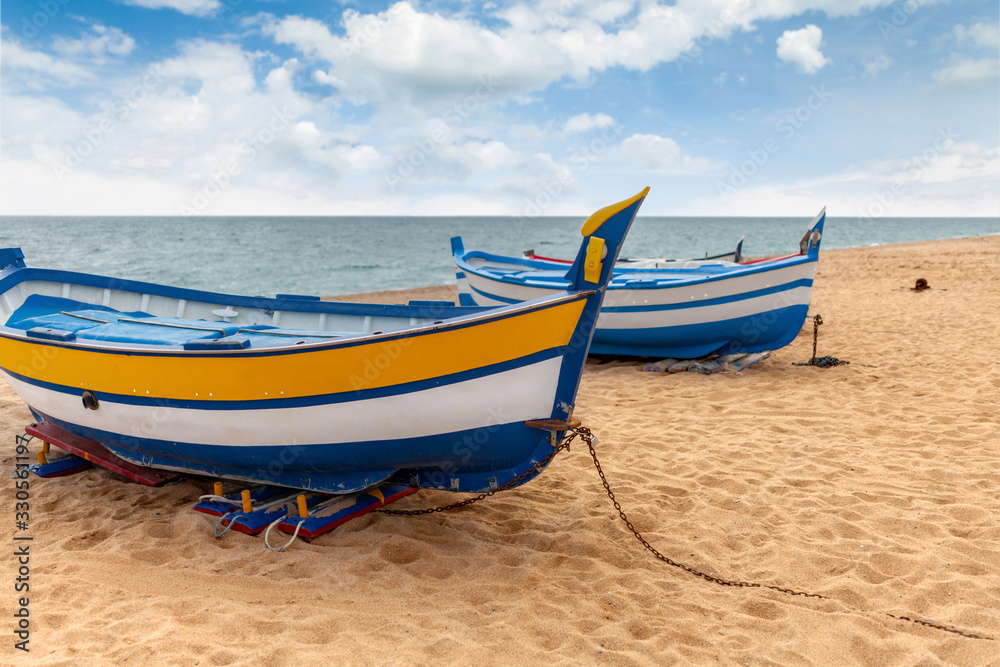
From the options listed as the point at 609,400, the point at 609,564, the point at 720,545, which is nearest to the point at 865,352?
the point at 609,400

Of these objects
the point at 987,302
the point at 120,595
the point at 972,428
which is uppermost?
the point at 987,302

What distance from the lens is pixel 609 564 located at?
11.2 ft

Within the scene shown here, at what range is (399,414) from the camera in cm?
326

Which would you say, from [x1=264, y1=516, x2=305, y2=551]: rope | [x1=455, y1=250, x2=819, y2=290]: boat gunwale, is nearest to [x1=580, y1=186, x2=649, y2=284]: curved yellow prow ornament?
[x1=264, y1=516, x2=305, y2=551]: rope

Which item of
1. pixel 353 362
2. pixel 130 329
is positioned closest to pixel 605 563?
pixel 353 362

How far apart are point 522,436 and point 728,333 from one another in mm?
5254

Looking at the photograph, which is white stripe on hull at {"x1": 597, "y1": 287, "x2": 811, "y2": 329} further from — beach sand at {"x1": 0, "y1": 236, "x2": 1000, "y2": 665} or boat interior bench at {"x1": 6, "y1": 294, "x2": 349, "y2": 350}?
boat interior bench at {"x1": 6, "y1": 294, "x2": 349, "y2": 350}

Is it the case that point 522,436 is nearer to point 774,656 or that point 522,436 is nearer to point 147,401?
point 774,656

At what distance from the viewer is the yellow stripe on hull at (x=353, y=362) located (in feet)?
10.2

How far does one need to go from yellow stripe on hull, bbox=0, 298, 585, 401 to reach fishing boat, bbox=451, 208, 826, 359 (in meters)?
4.01

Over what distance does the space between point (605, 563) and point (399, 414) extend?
150cm

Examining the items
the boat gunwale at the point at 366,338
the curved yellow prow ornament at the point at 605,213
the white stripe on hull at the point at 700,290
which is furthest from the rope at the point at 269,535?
the white stripe on hull at the point at 700,290

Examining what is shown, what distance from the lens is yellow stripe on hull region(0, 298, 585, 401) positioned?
3111mm

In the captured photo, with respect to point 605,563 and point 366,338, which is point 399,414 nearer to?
point 366,338
